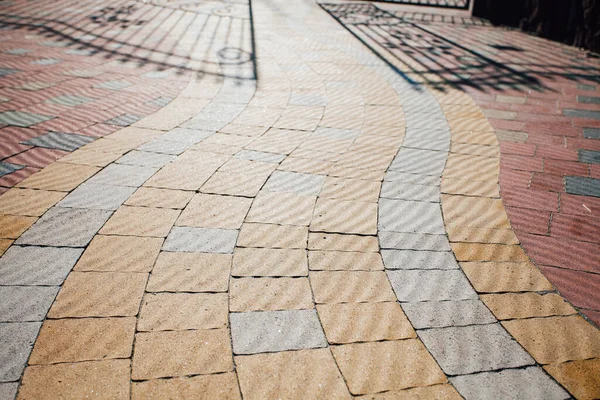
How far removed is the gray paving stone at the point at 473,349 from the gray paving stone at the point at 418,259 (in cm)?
54

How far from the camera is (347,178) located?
392cm

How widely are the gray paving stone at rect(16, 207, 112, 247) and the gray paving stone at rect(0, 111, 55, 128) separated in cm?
204

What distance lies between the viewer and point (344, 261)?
291 cm

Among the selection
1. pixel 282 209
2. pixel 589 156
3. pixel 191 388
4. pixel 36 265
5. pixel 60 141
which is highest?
pixel 589 156

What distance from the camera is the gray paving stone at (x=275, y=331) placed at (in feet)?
7.49

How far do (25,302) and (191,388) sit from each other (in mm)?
1207

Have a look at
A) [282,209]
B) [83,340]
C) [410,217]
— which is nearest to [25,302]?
[83,340]

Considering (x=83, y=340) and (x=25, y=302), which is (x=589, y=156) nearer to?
(x=83, y=340)

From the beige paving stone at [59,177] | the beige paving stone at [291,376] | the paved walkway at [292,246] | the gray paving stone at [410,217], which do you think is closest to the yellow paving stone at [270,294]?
the paved walkway at [292,246]

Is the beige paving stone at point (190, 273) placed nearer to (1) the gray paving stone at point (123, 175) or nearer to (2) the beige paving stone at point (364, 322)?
(2) the beige paving stone at point (364, 322)

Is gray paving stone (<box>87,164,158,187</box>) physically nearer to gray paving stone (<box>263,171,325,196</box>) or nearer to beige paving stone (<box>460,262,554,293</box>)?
gray paving stone (<box>263,171,325,196</box>)

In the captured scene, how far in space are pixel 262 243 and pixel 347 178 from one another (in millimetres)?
1254

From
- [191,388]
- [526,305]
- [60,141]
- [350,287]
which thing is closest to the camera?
[191,388]

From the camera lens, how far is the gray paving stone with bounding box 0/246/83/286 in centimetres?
261
